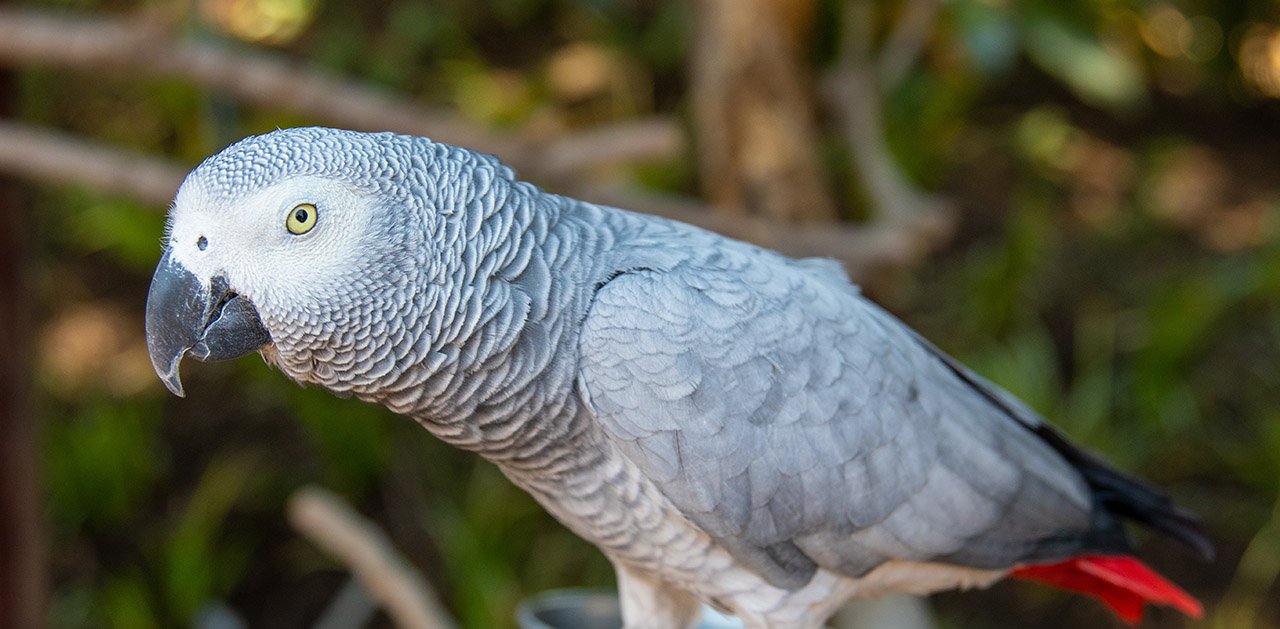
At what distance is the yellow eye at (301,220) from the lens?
2.89 ft

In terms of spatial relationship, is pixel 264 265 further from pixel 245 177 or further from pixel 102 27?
pixel 102 27

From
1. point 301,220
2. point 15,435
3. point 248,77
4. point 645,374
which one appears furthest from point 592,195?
point 15,435

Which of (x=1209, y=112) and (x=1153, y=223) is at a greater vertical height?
(x=1209, y=112)

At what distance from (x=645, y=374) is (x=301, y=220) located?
0.33 m

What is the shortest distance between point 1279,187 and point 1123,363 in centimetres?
120

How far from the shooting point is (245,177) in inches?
34.5

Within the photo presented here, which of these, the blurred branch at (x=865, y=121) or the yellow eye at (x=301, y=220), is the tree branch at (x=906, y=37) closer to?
the blurred branch at (x=865, y=121)

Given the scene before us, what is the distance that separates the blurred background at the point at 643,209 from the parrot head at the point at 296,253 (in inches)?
34.7

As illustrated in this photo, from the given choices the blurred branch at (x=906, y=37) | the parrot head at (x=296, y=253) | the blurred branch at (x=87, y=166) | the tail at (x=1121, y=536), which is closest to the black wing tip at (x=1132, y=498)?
the tail at (x=1121, y=536)

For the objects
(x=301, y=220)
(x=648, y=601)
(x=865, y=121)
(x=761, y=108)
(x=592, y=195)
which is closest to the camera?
(x=301, y=220)

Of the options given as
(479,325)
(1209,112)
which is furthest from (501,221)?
(1209,112)

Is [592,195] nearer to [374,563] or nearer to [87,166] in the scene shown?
[374,563]

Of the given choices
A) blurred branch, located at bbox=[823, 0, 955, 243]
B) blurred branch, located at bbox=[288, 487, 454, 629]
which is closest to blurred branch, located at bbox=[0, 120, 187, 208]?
blurred branch, located at bbox=[288, 487, 454, 629]

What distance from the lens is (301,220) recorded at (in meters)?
0.89
